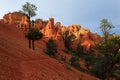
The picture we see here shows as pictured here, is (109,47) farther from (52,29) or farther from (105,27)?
(52,29)

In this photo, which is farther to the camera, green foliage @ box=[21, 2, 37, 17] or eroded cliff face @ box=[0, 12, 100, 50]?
eroded cliff face @ box=[0, 12, 100, 50]

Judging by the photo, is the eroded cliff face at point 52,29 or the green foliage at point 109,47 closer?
the green foliage at point 109,47

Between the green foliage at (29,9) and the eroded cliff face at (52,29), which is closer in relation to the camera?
the green foliage at (29,9)

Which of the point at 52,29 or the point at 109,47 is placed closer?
the point at 109,47

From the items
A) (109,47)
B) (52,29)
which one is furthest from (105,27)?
(52,29)

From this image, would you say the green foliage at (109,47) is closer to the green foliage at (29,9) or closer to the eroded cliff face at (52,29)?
the green foliage at (29,9)

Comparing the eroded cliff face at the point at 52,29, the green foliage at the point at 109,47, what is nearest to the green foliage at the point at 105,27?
the green foliage at the point at 109,47

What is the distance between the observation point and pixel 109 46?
35.2 meters

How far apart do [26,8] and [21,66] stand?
29.9 m

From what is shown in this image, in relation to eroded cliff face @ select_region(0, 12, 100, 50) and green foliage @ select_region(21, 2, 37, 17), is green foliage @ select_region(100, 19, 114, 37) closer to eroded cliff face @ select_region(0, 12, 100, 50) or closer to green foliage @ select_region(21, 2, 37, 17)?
green foliage @ select_region(21, 2, 37, 17)

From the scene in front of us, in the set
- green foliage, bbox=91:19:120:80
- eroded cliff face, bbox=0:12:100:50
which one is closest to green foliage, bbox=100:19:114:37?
green foliage, bbox=91:19:120:80

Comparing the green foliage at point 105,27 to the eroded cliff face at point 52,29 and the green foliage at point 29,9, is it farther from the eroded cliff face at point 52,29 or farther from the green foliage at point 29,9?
the eroded cliff face at point 52,29

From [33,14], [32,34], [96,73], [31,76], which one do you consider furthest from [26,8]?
[31,76]

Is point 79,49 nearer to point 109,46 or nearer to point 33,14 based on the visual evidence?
point 33,14
